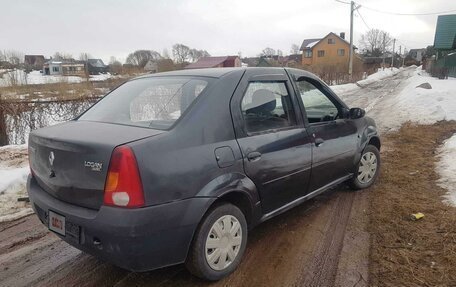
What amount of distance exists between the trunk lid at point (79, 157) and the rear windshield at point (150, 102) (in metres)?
0.19

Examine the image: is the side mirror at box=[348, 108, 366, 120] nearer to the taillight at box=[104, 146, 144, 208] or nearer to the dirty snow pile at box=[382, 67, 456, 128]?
the taillight at box=[104, 146, 144, 208]

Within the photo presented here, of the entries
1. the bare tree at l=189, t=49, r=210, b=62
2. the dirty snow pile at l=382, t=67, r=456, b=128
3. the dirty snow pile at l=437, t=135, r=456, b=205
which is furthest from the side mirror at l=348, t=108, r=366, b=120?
the bare tree at l=189, t=49, r=210, b=62

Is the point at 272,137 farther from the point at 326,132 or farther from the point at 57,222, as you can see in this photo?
the point at 57,222

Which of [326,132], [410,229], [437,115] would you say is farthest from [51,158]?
[437,115]

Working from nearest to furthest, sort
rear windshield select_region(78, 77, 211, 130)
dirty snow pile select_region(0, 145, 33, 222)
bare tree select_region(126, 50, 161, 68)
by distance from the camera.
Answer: rear windshield select_region(78, 77, 211, 130) < dirty snow pile select_region(0, 145, 33, 222) < bare tree select_region(126, 50, 161, 68)

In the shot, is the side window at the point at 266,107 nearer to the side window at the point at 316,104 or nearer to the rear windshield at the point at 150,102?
the side window at the point at 316,104

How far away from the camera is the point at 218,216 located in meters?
2.76

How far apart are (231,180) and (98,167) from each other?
3.20ft

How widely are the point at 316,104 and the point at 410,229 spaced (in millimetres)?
1656

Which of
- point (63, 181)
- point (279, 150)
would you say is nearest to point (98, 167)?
point (63, 181)

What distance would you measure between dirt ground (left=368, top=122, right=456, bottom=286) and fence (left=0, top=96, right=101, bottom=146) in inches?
282

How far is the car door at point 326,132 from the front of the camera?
377 cm

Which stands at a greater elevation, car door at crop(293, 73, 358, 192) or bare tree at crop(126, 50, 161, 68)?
bare tree at crop(126, 50, 161, 68)

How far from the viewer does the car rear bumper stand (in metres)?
2.34
